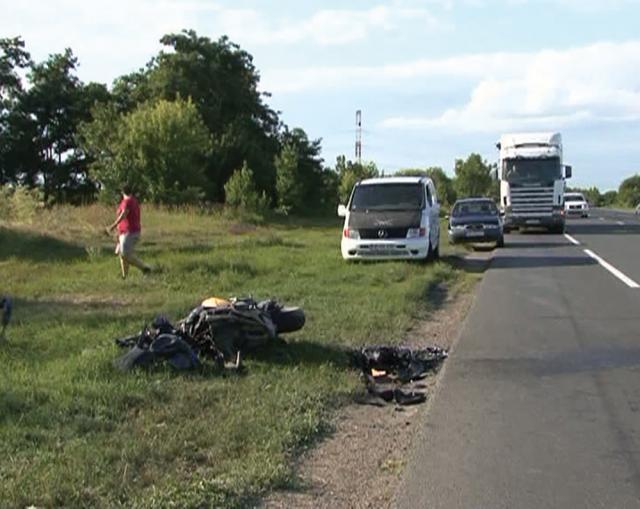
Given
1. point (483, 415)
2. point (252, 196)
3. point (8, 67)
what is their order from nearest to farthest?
point (483, 415)
point (252, 196)
point (8, 67)

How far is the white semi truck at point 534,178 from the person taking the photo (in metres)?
35.6

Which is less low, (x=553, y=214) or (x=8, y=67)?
(x=8, y=67)

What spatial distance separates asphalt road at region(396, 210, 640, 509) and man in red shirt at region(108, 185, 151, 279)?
7.18 metres

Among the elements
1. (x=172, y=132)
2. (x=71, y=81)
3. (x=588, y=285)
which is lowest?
(x=588, y=285)

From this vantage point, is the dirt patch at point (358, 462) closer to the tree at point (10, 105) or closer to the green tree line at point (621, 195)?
the tree at point (10, 105)

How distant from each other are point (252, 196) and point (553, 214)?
18448mm

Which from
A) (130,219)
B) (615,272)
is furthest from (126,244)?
(615,272)

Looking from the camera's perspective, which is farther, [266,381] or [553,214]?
[553,214]

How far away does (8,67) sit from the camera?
2699 inches

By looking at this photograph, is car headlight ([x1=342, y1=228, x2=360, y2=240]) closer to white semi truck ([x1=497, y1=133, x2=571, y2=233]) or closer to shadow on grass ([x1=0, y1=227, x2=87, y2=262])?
shadow on grass ([x1=0, y1=227, x2=87, y2=262])

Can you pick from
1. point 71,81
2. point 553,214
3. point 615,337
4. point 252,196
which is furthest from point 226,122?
point 615,337

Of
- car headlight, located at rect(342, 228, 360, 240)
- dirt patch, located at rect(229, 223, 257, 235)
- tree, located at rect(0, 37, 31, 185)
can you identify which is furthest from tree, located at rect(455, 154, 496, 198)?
car headlight, located at rect(342, 228, 360, 240)

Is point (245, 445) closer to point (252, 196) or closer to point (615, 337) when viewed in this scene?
point (615, 337)

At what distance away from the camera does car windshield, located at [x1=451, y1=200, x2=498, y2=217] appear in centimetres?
2977
